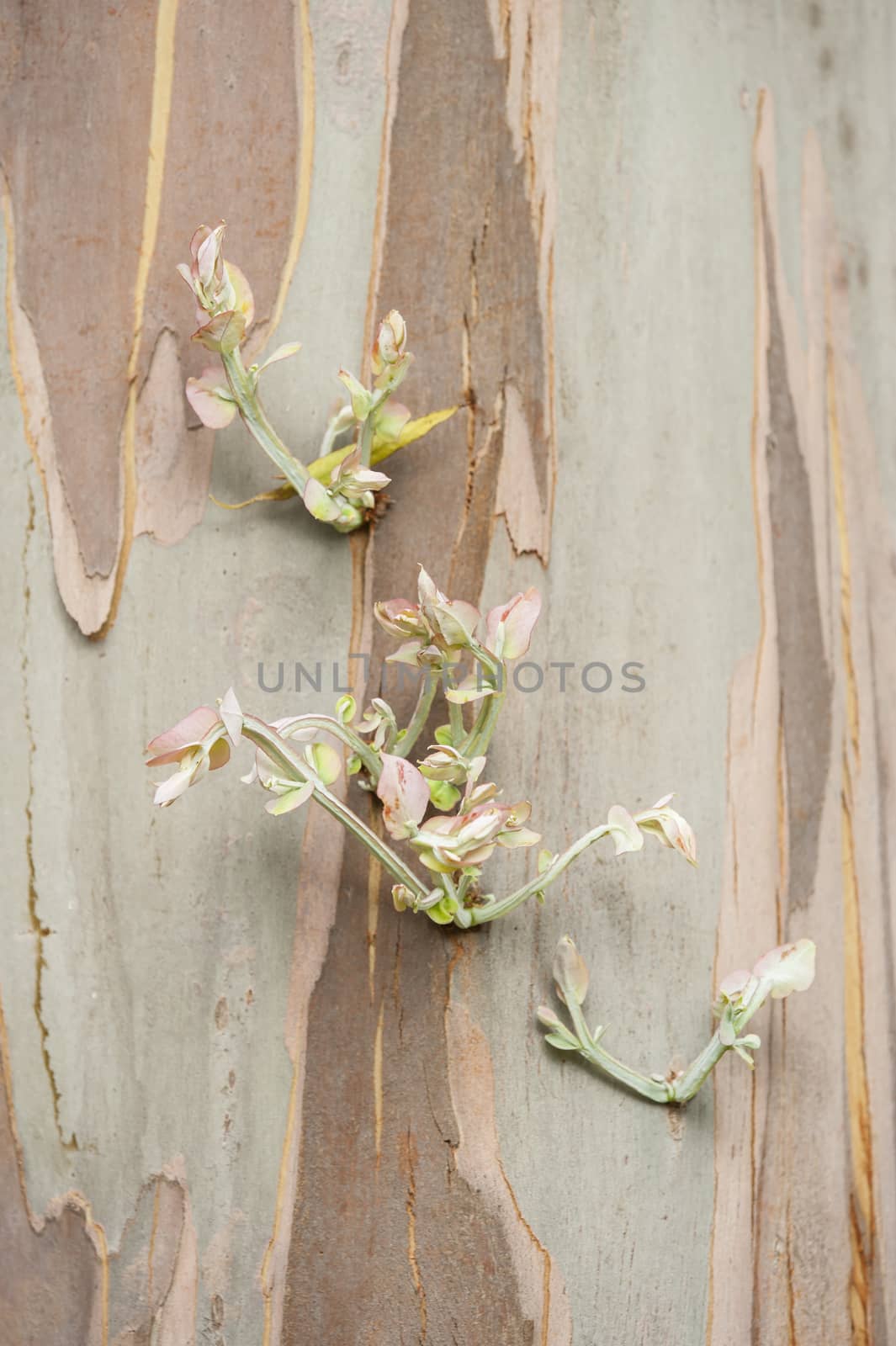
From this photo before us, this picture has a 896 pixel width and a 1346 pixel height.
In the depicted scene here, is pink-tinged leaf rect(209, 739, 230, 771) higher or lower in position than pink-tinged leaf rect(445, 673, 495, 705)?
lower

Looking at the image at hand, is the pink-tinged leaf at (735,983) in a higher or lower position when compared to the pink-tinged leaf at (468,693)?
lower

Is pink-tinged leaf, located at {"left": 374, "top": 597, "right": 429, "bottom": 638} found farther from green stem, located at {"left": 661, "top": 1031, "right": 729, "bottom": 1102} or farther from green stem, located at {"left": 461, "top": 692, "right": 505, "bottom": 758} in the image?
green stem, located at {"left": 661, "top": 1031, "right": 729, "bottom": 1102}

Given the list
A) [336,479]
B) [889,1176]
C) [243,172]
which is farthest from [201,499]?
[889,1176]

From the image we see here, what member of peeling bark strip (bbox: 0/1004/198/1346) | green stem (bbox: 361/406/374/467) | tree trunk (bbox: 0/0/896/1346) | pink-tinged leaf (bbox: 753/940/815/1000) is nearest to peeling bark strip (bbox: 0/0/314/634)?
tree trunk (bbox: 0/0/896/1346)

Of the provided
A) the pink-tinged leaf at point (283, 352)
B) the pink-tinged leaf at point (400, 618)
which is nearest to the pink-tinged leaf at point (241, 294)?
the pink-tinged leaf at point (283, 352)

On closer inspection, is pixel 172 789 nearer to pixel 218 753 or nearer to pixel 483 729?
pixel 218 753

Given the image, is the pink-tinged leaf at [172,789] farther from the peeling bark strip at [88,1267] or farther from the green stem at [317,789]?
the peeling bark strip at [88,1267]

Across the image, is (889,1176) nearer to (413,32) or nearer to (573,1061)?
(573,1061)
